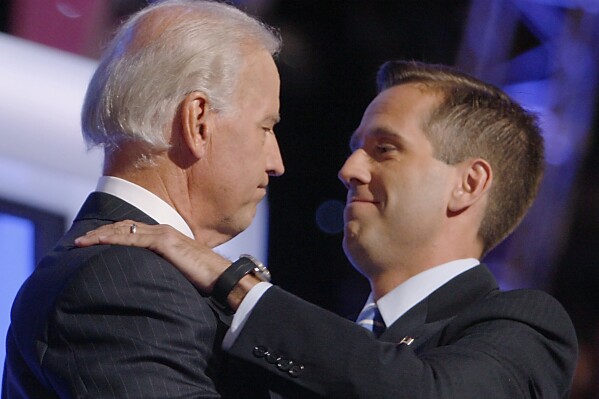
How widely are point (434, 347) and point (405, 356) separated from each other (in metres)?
0.28

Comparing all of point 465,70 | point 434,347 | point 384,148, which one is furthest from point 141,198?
point 465,70

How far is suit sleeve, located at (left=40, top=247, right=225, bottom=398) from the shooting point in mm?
1533

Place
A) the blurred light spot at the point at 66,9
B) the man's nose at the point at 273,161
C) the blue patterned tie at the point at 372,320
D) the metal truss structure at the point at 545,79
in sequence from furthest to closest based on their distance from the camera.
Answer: the metal truss structure at the point at 545,79 < the blurred light spot at the point at 66,9 < the blue patterned tie at the point at 372,320 < the man's nose at the point at 273,161

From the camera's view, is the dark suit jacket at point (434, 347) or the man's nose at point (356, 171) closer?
the dark suit jacket at point (434, 347)

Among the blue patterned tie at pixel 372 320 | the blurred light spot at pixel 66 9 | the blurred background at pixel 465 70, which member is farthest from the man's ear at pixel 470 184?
the blurred light spot at pixel 66 9

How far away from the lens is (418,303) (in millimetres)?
2248

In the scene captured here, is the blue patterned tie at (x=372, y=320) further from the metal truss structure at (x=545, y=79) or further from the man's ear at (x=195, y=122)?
the metal truss structure at (x=545, y=79)

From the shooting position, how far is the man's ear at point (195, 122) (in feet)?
5.69

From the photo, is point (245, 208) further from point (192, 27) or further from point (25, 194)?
point (25, 194)

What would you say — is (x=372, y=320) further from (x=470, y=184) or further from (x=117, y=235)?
(x=117, y=235)

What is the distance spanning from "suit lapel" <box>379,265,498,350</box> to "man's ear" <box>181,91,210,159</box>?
2.15 ft

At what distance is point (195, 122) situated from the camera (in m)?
1.74

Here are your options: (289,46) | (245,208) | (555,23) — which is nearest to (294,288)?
(289,46)

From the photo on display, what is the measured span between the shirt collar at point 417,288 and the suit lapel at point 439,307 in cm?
3
